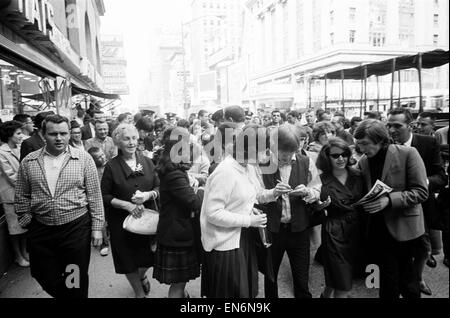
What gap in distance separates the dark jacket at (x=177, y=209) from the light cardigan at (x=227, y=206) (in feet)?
0.66

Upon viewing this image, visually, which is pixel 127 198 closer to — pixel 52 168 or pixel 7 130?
pixel 52 168

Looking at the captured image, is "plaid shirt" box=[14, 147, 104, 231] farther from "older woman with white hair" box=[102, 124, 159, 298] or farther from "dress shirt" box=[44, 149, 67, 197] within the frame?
"older woman with white hair" box=[102, 124, 159, 298]

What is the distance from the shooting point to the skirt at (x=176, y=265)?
2707 mm

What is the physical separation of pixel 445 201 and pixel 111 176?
3116mm

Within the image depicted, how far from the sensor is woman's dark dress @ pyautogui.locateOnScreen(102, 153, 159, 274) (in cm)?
302

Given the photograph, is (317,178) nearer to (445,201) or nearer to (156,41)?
(445,201)

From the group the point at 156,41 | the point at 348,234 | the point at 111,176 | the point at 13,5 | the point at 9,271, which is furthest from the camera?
the point at 156,41

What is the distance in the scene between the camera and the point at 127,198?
3.01 meters

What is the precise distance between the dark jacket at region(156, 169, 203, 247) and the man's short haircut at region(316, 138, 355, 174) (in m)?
1.12

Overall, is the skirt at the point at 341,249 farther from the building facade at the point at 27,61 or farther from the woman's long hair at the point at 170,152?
the building facade at the point at 27,61

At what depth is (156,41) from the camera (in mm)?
146750

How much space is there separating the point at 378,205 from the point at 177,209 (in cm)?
161

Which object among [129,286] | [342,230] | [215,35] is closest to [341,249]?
[342,230]

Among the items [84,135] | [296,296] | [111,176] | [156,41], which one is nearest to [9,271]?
[111,176]
